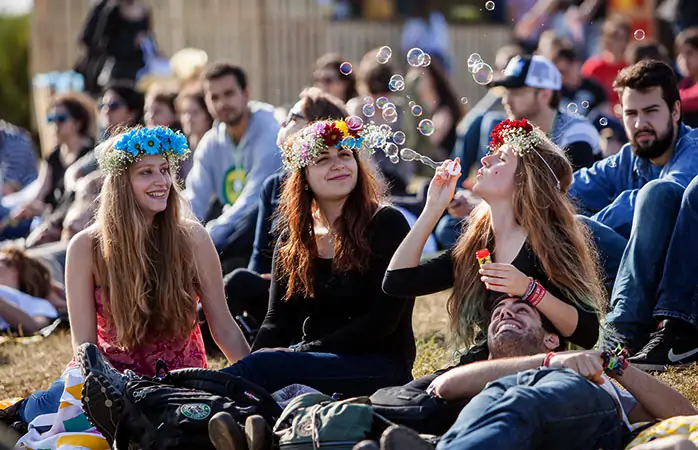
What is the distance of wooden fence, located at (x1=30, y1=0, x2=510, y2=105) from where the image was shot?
661 inches

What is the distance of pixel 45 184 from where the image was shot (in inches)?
422

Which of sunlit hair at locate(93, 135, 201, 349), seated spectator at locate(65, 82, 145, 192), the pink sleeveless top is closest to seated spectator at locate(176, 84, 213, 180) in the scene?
seated spectator at locate(65, 82, 145, 192)

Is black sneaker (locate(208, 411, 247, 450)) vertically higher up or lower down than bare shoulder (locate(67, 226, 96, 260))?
lower down

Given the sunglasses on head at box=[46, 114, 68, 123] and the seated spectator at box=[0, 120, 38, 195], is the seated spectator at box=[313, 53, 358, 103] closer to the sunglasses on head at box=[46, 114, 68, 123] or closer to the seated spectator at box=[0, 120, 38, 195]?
the sunglasses on head at box=[46, 114, 68, 123]

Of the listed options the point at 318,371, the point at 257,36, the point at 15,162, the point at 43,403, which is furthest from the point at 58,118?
the point at 257,36

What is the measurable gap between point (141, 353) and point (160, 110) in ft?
15.6

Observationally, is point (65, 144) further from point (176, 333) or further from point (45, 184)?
point (176, 333)

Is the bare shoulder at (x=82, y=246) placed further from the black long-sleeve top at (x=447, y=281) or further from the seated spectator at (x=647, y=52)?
the seated spectator at (x=647, y=52)

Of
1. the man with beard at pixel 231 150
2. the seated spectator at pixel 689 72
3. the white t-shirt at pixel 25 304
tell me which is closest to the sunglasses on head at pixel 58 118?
the man with beard at pixel 231 150

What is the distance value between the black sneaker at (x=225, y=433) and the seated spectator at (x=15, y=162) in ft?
29.6

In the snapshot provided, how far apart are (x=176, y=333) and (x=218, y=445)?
1210 mm

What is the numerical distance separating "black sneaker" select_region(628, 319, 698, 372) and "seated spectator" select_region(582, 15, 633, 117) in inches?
274

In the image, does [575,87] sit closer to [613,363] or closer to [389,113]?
[389,113]

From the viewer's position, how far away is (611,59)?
12484 mm
